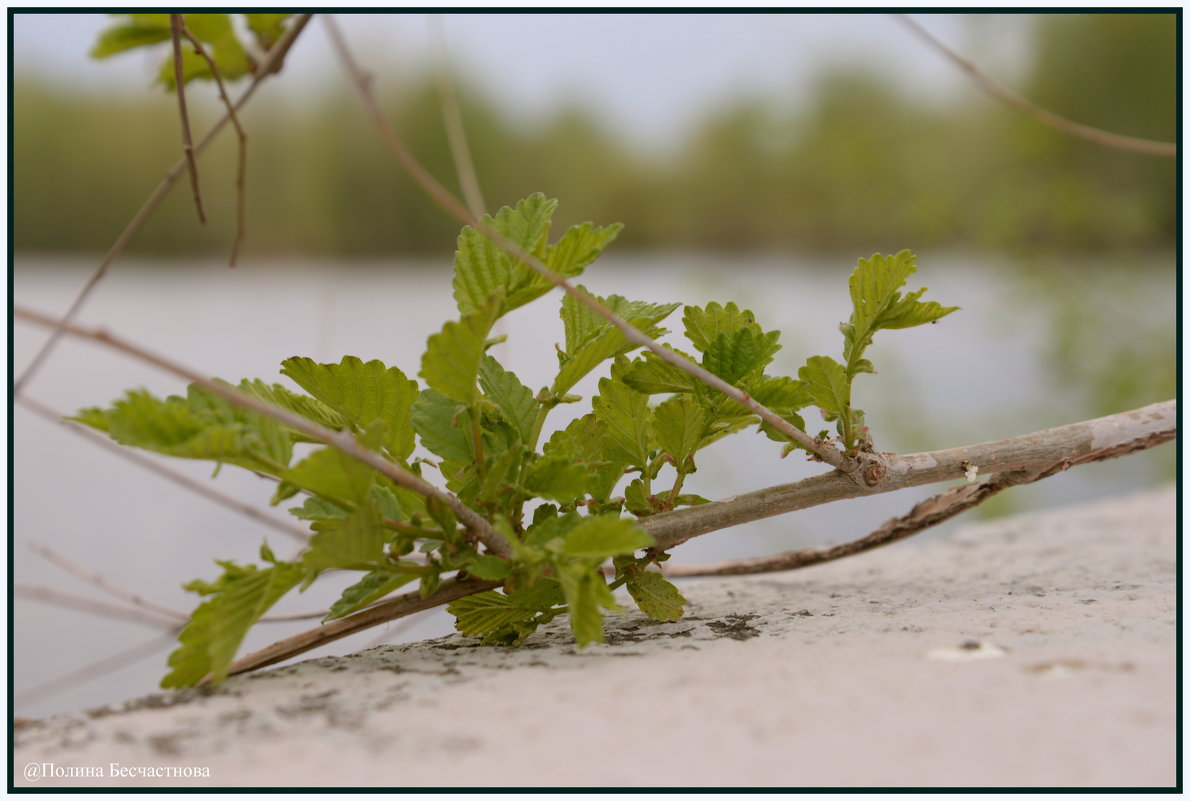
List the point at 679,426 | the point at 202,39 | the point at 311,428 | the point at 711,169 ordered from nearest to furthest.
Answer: the point at 311,428
the point at 679,426
the point at 202,39
the point at 711,169

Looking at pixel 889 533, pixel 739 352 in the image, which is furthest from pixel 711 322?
pixel 889 533

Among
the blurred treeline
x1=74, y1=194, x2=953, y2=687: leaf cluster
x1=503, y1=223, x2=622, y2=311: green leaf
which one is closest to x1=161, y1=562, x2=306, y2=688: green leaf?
x1=74, y1=194, x2=953, y2=687: leaf cluster

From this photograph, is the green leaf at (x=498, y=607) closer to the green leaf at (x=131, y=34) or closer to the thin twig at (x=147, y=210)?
the thin twig at (x=147, y=210)

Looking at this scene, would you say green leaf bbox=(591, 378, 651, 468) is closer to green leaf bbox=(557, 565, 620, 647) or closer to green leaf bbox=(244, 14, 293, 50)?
green leaf bbox=(557, 565, 620, 647)

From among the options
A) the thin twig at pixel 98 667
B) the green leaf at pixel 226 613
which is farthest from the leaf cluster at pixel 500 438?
the thin twig at pixel 98 667

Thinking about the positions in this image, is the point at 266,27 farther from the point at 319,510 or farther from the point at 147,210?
the point at 319,510
